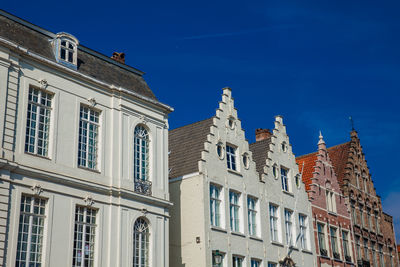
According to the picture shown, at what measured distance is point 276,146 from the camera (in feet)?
112

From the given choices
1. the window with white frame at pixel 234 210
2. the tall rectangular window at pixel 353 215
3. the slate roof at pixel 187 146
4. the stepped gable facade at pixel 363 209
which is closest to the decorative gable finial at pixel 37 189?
the slate roof at pixel 187 146

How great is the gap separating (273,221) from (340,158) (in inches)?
527

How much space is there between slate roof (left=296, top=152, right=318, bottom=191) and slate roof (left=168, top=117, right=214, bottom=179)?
32.0ft

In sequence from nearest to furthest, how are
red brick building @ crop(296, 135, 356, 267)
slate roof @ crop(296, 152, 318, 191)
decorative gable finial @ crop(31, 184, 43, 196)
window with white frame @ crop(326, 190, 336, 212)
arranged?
decorative gable finial @ crop(31, 184, 43, 196)
red brick building @ crop(296, 135, 356, 267)
window with white frame @ crop(326, 190, 336, 212)
slate roof @ crop(296, 152, 318, 191)

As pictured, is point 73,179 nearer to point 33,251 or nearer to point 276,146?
point 33,251

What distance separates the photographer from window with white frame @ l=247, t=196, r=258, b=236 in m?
29.9

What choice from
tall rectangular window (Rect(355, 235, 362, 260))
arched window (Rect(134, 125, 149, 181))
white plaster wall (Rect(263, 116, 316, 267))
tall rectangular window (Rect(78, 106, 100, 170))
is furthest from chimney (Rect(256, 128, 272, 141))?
tall rectangular window (Rect(78, 106, 100, 170))

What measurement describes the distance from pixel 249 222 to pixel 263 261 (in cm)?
207

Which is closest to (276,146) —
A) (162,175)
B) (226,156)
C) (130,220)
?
(226,156)

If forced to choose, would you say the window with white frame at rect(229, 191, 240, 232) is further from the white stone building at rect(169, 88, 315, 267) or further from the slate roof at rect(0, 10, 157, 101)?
the slate roof at rect(0, 10, 157, 101)

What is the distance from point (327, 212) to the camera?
3684cm

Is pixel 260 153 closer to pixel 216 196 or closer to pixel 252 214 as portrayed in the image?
pixel 252 214

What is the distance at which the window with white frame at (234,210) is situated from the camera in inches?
1133

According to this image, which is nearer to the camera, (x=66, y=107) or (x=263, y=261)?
(x=66, y=107)
